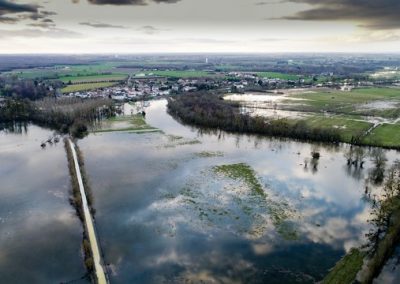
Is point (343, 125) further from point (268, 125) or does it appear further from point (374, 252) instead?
point (374, 252)

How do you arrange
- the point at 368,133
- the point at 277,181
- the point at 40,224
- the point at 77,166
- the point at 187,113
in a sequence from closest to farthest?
the point at 40,224 → the point at 277,181 → the point at 77,166 → the point at 368,133 → the point at 187,113

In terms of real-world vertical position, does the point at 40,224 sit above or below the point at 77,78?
below

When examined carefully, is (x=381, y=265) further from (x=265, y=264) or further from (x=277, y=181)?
(x=277, y=181)

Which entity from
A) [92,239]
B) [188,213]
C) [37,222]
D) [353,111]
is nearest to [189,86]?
[353,111]

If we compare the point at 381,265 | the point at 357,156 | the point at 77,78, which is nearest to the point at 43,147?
the point at 357,156

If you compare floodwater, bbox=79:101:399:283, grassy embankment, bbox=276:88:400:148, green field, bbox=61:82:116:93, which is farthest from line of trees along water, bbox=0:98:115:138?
grassy embankment, bbox=276:88:400:148

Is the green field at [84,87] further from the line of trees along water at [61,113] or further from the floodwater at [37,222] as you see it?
the floodwater at [37,222]
